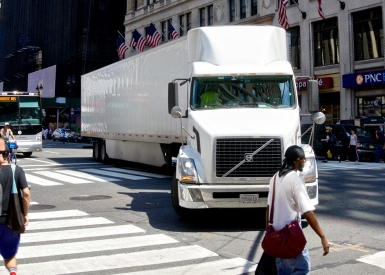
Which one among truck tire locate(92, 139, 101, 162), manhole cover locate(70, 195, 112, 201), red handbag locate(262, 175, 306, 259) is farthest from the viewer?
truck tire locate(92, 139, 101, 162)

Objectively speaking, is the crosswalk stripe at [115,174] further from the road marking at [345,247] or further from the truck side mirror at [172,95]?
the road marking at [345,247]

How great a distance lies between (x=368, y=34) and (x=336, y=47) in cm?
275

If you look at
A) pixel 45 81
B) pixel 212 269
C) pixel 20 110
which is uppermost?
pixel 45 81

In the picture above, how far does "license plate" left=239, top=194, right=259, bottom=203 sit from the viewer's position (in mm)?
9367

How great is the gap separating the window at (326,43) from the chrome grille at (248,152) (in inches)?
1152

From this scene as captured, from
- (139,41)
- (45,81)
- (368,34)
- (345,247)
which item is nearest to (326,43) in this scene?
(368,34)

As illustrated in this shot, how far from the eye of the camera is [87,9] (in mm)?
83938

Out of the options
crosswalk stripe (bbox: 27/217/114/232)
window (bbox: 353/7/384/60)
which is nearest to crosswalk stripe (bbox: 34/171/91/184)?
crosswalk stripe (bbox: 27/217/114/232)

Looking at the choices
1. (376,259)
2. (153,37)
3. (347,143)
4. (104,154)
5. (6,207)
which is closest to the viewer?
(6,207)

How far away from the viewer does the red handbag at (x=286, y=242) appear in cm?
463

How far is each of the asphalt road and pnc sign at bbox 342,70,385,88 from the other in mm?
18603

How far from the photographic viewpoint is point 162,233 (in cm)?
925

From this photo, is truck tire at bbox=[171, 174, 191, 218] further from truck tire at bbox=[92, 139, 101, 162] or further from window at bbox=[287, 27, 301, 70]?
window at bbox=[287, 27, 301, 70]

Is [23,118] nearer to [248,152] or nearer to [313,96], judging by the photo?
[313,96]
